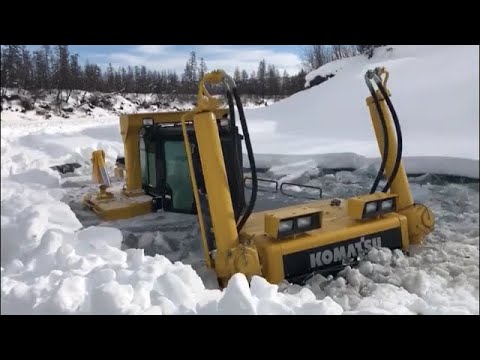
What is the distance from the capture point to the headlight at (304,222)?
3.73 meters

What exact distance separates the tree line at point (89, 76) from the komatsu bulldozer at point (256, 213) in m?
0.24

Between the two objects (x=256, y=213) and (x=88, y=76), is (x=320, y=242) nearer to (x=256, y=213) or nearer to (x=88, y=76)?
(x=256, y=213)

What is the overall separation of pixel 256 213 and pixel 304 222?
1.01 m

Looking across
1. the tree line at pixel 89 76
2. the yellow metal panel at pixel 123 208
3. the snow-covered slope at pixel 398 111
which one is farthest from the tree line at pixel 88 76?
the yellow metal panel at pixel 123 208

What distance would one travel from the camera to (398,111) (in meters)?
4.82

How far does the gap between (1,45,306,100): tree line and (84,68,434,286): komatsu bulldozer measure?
243mm

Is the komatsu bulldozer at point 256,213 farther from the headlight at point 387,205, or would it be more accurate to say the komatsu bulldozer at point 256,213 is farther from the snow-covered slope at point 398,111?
the snow-covered slope at point 398,111

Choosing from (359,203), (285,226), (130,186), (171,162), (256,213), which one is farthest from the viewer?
(130,186)

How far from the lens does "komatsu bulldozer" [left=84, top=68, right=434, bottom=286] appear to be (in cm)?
367

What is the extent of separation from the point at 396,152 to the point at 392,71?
197 centimetres

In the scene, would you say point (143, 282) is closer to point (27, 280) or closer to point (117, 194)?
point (27, 280)

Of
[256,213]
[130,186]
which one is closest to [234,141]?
[256,213]

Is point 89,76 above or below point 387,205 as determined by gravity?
above

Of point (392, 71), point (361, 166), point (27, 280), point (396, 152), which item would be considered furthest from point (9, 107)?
point (361, 166)
